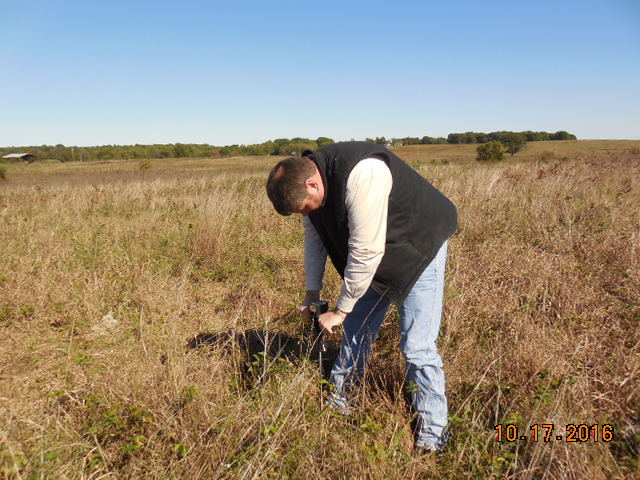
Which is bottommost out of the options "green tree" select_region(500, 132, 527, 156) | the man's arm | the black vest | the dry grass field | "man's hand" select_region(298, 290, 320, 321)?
the dry grass field

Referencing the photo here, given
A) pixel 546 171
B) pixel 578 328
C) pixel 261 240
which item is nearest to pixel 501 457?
pixel 578 328

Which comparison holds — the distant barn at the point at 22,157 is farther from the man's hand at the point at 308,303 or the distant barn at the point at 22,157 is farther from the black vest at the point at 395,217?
the black vest at the point at 395,217

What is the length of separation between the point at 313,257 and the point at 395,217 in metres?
0.69

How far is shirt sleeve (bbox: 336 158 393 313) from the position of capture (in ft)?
5.83

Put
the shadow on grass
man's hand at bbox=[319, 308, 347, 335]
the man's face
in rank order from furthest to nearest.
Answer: the shadow on grass → man's hand at bbox=[319, 308, 347, 335] → the man's face

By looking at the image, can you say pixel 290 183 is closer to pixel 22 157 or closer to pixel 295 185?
pixel 295 185

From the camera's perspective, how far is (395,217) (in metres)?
1.99

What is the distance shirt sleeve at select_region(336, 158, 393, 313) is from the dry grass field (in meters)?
A: 0.80

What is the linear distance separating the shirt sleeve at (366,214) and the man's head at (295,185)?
190mm

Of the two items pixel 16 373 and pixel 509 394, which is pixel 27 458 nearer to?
pixel 16 373

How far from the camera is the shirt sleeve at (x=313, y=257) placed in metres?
2.45

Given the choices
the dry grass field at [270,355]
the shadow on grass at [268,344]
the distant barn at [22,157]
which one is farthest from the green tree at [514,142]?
the distant barn at [22,157]

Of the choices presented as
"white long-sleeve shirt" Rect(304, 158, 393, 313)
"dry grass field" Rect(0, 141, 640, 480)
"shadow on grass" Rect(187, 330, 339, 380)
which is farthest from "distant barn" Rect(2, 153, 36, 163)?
"white long-sleeve shirt" Rect(304, 158, 393, 313)

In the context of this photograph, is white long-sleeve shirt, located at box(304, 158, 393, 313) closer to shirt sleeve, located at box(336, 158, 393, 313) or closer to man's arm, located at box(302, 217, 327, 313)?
shirt sleeve, located at box(336, 158, 393, 313)
